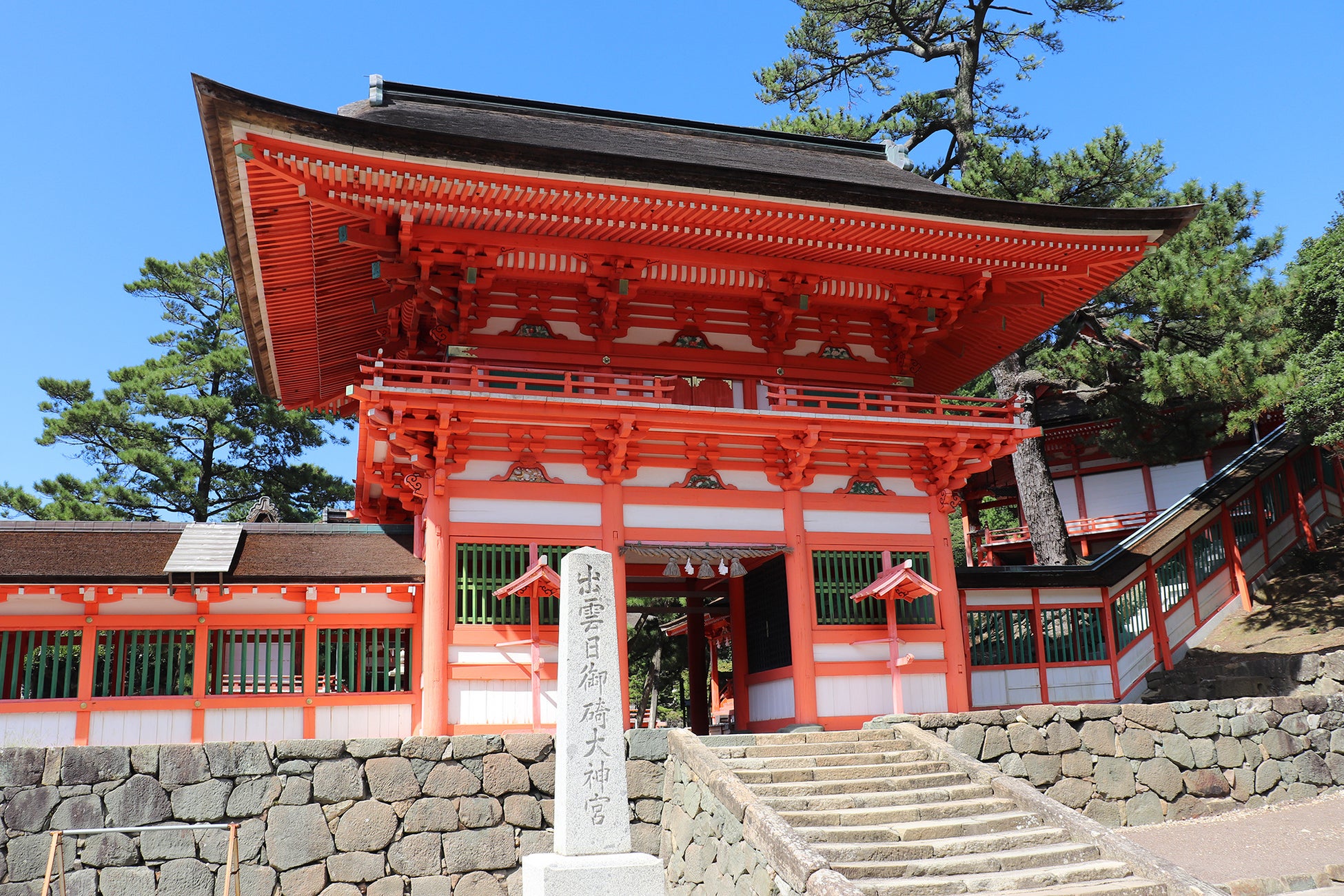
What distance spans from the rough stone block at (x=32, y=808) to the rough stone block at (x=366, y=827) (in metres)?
2.54

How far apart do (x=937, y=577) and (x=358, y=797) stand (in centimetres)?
729

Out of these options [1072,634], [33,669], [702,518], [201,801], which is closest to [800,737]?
[702,518]

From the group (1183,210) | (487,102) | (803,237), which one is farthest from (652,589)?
(1183,210)

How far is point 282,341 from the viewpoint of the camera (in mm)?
13773

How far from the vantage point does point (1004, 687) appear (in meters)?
13.4

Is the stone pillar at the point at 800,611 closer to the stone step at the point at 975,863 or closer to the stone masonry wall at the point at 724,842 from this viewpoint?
the stone masonry wall at the point at 724,842

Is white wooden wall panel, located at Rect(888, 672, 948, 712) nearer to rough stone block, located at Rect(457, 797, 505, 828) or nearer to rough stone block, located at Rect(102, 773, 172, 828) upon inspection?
rough stone block, located at Rect(457, 797, 505, 828)

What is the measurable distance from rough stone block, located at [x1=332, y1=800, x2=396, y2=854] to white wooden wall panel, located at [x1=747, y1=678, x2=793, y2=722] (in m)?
4.78

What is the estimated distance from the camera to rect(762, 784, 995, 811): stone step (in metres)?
8.80

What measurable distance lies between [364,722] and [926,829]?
6.21 metres

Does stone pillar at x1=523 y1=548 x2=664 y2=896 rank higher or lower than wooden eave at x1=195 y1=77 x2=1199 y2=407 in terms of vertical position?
lower

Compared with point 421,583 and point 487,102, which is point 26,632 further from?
point 487,102

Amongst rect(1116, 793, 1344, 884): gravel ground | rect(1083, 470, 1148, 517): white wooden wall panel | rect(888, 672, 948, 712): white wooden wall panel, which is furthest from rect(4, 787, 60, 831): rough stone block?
rect(1083, 470, 1148, 517): white wooden wall panel

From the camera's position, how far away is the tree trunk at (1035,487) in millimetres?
20016
